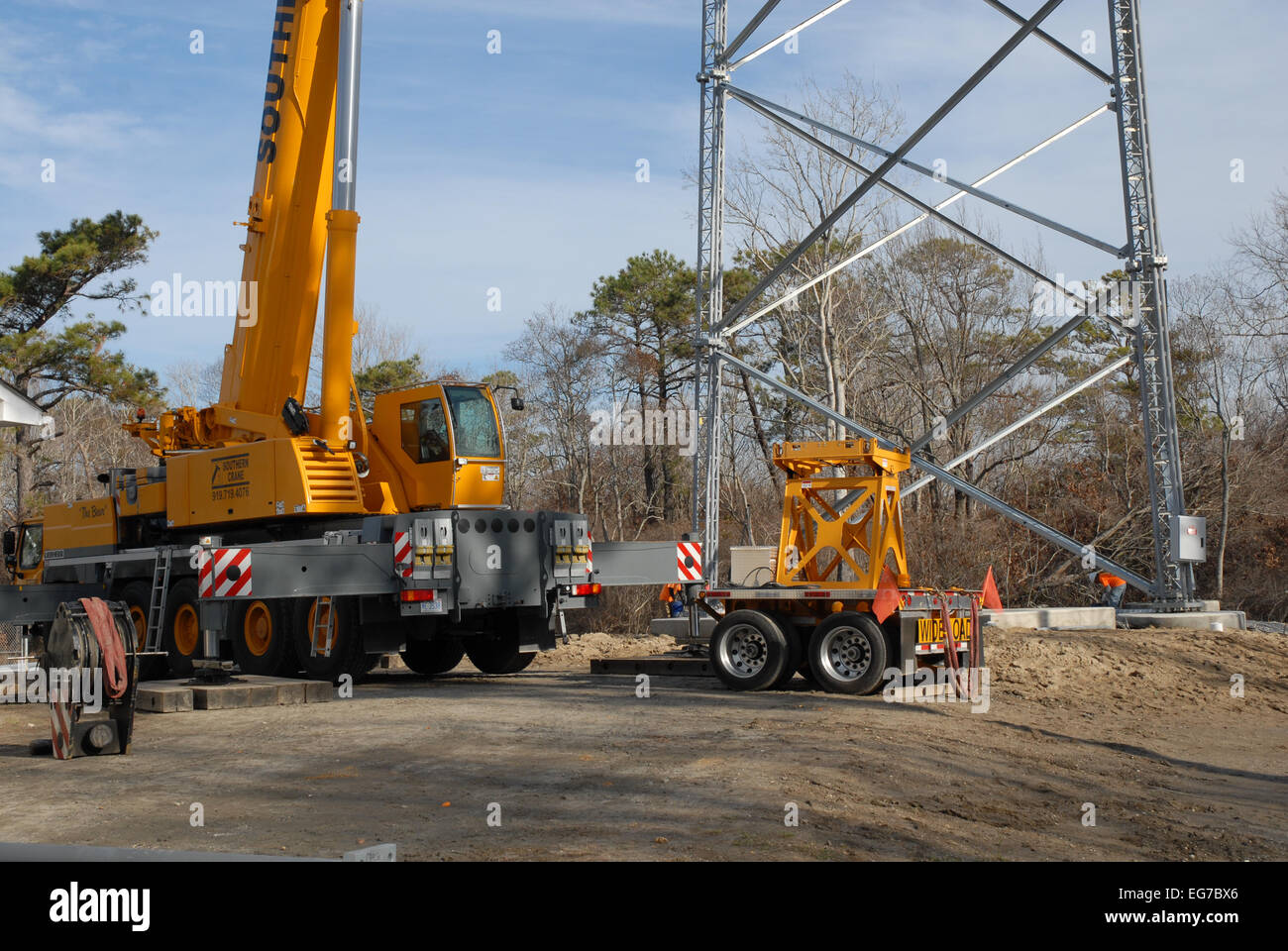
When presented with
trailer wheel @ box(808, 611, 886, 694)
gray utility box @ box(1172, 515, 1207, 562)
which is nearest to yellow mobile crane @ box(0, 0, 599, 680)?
trailer wheel @ box(808, 611, 886, 694)

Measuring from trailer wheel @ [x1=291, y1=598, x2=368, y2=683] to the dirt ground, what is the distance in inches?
21.5

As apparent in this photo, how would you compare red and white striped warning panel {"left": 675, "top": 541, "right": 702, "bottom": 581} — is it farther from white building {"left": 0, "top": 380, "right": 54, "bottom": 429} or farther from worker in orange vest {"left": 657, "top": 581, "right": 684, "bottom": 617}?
white building {"left": 0, "top": 380, "right": 54, "bottom": 429}

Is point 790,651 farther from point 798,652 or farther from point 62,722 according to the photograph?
point 62,722

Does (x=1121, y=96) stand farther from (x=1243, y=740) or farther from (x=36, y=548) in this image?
→ (x=36, y=548)

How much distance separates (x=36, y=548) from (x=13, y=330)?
17.3 m

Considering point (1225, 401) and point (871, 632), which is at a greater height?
point (1225, 401)

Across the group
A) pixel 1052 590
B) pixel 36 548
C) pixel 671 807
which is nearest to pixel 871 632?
pixel 671 807

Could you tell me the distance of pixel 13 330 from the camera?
34062mm

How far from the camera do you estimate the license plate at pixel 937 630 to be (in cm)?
1375

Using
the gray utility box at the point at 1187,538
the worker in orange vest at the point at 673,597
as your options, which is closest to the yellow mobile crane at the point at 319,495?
the worker in orange vest at the point at 673,597

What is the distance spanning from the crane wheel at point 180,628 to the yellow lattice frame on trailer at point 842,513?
7900mm

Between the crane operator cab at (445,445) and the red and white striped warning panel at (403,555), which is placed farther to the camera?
the crane operator cab at (445,445)

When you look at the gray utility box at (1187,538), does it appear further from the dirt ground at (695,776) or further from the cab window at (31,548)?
the cab window at (31,548)

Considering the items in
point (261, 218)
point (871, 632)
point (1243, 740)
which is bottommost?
point (1243, 740)
